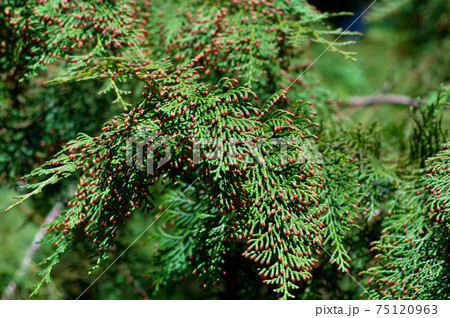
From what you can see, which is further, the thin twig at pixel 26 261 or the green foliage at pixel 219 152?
the thin twig at pixel 26 261

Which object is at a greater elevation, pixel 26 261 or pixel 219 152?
pixel 219 152

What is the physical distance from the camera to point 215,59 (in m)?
1.30

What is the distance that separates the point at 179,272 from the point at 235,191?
1.69 ft

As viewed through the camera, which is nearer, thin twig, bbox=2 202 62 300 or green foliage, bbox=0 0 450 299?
green foliage, bbox=0 0 450 299

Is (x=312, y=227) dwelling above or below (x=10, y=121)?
below

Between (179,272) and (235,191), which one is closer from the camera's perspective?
(235,191)

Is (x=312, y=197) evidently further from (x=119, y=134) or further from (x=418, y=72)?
(x=418, y=72)

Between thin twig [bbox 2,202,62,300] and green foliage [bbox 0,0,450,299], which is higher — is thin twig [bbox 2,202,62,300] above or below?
below

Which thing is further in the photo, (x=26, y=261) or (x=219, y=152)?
(x=26, y=261)

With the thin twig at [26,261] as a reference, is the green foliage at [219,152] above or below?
above

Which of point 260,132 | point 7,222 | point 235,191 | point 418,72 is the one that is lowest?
point 7,222
